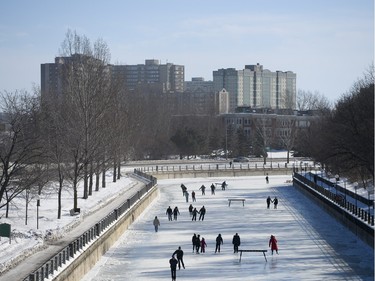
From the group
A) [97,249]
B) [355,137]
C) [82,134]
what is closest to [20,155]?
[97,249]

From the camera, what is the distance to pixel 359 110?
58719 mm

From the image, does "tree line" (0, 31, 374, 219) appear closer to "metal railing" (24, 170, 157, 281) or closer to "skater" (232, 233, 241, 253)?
"metal railing" (24, 170, 157, 281)

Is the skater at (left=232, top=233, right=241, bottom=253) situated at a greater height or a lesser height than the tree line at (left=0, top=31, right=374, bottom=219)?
lesser

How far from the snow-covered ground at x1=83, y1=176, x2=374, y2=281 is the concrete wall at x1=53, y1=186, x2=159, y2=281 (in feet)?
1.32

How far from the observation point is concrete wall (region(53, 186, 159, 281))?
29578 millimetres

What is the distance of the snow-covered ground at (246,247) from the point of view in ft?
109

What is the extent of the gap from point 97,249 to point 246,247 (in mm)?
8019

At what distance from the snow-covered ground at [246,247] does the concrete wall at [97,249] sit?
1.32ft

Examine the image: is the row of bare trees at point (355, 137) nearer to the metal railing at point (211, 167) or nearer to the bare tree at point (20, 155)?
the bare tree at point (20, 155)

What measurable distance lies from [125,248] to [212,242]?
15.6ft

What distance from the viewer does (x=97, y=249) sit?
36.4 meters

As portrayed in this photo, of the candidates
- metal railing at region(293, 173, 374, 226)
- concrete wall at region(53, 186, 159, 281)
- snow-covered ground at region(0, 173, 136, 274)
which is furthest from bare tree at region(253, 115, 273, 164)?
concrete wall at region(53, 186, 159, 281)

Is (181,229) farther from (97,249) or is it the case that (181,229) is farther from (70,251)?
(70,251)

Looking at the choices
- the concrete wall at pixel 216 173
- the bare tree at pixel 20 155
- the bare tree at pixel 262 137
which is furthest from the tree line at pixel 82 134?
the bare tree at pixel 262 137
